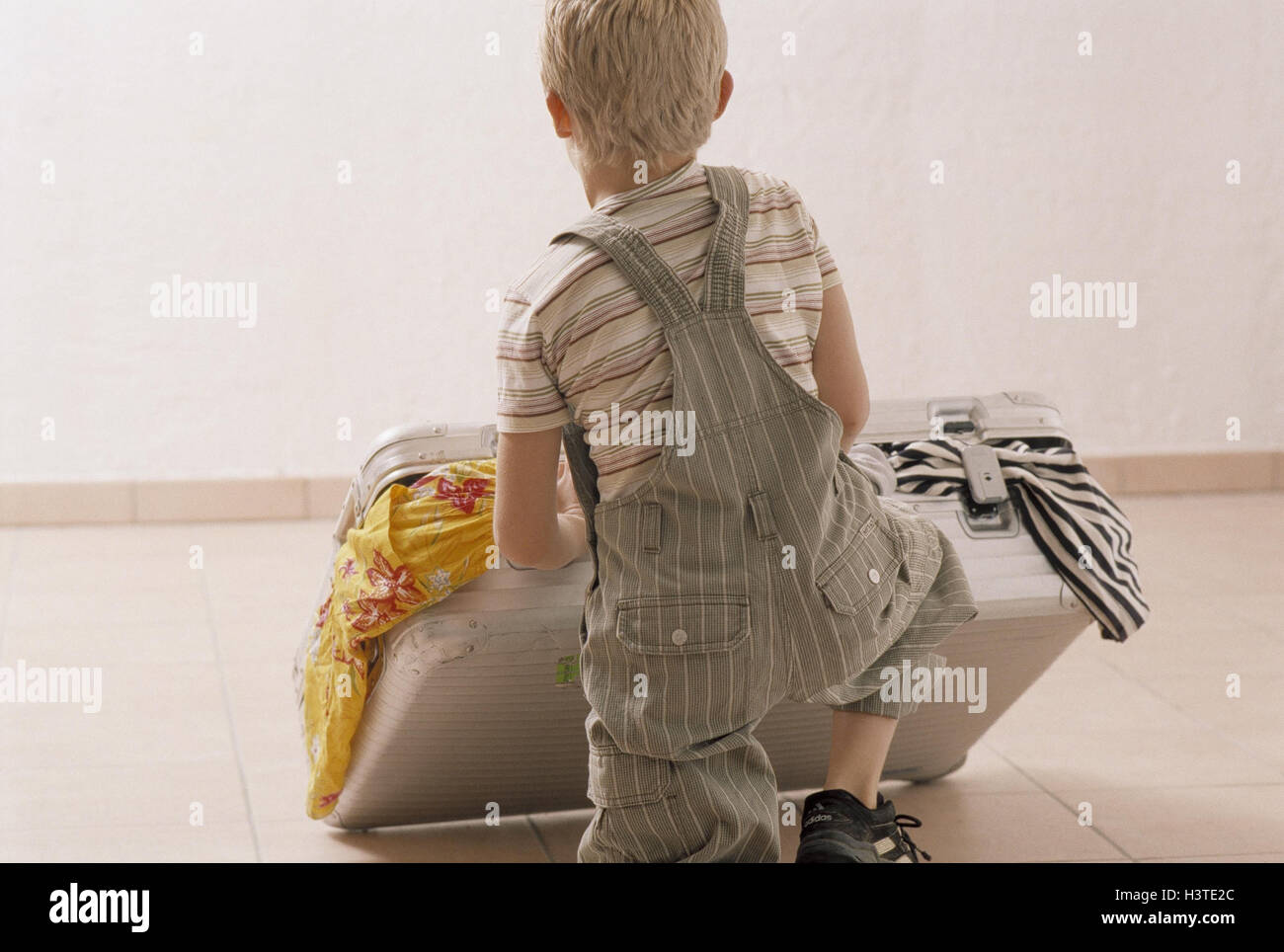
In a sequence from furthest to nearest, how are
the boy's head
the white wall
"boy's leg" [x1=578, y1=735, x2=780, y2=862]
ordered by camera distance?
the white wall → "boy's leg" [x1=578, y1=735, x2=780, y2=862] → the boy's head

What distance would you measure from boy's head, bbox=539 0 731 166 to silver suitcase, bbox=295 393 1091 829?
55 cm

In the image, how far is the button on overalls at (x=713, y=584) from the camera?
1392 mm

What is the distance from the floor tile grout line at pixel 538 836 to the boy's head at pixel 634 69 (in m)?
0.95

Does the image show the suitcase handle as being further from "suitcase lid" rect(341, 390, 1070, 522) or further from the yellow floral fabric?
the yellow floral fabric

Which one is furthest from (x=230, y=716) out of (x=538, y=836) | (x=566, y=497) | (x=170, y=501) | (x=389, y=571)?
(x=170, y=501)

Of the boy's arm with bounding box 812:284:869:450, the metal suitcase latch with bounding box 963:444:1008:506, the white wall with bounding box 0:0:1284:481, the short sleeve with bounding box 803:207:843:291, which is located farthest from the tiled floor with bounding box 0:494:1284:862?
the short sleeve with bounding box 803:207:843:291

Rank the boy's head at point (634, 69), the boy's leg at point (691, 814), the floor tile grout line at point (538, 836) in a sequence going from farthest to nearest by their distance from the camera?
1. the floor tile grout line at point (538, 836)
2. the boy's leg at point (691, 814)
3. the boy's head at point (634, 69)

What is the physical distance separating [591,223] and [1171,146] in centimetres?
325

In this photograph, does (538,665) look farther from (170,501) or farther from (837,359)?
(170,501)

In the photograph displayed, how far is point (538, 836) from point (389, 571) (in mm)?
520

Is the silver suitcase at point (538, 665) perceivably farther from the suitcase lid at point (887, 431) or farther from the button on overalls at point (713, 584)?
the button on overalls at point (713, 584)

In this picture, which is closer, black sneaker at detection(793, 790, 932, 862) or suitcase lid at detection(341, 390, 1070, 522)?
black sneaker at detection(793, 790, 932, 862)

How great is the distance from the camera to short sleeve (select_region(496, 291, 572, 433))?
1387 millimetres

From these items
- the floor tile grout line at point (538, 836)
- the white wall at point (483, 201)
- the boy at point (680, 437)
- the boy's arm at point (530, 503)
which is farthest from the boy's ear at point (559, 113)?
the white wall at point (483, 201)
